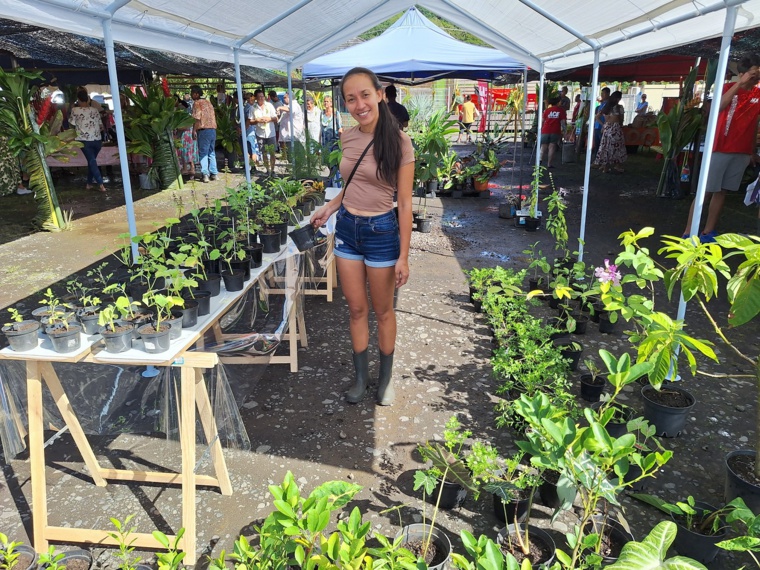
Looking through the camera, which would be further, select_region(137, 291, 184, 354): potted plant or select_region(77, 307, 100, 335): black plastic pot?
select_region(77, 307, 100, 335): black plastic pot

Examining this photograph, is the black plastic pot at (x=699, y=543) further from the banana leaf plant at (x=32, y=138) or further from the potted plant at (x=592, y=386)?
the banana leaf plant at (x=32, y=138)

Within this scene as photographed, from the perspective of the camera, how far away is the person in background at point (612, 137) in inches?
436

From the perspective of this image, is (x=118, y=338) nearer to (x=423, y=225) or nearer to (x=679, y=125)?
(x=423, y=225)

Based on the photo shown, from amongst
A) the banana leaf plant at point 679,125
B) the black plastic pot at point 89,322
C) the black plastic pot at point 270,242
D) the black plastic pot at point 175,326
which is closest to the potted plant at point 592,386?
the black plastic pot at point 270,242

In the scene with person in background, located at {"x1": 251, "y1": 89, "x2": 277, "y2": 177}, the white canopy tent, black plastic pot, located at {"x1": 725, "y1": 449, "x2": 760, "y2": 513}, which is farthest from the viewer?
person in background, located at {"x1": 251, "y1": 89, "x2": 277, "y2": 177}

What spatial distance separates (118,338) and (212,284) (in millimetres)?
735

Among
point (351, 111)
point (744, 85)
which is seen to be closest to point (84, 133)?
point (351, 111)

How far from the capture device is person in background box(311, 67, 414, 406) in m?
2.47

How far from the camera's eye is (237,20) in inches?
162

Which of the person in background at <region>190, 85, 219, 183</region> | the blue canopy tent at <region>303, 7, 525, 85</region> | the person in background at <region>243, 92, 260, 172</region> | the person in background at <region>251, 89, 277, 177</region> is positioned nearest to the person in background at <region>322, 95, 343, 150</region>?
the person in background at <region>251, 89, 277, 177</region>

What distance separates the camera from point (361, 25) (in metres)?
5.99

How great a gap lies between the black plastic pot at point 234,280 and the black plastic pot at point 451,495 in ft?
4.84

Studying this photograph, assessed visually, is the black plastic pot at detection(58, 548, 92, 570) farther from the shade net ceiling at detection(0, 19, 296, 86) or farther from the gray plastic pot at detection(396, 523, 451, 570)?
the shade net ceiling at detection(0, 19, 296, 86)

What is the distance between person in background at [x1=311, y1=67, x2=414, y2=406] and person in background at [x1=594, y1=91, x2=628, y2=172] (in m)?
10.2
